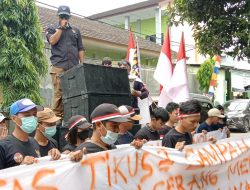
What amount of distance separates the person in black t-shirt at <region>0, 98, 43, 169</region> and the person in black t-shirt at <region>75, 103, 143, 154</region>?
0.45 metres

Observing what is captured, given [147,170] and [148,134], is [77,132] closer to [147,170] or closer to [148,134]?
[148,134]

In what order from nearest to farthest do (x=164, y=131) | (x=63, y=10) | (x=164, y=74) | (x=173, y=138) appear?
(x=173, y=138)
(x=164, y=131)
(x=63, y=10)
(x=164, y=74)

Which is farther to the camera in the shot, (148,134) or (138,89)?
(138,89)

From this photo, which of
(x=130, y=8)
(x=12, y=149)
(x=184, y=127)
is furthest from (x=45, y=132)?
(x=130, y=8)

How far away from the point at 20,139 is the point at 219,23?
218 inches

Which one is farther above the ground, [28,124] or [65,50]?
[65,50]

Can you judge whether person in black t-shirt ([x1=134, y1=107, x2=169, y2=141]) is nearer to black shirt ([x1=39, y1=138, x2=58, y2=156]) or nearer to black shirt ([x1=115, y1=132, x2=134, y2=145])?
black shirt ([x1=115, y1=132, x2=134, y2=145])

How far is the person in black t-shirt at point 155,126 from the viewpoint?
4.88 metres

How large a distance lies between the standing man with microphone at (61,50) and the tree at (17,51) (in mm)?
2364

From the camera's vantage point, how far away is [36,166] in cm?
269

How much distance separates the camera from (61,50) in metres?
6.13

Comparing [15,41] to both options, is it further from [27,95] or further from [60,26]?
[60,26]

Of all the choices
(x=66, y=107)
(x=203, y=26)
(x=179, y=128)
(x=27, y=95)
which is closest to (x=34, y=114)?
(x=179, y=128)

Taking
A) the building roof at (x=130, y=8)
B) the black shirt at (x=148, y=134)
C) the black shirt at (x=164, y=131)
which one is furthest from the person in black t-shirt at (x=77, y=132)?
the building roof at (x=130, y=8)
